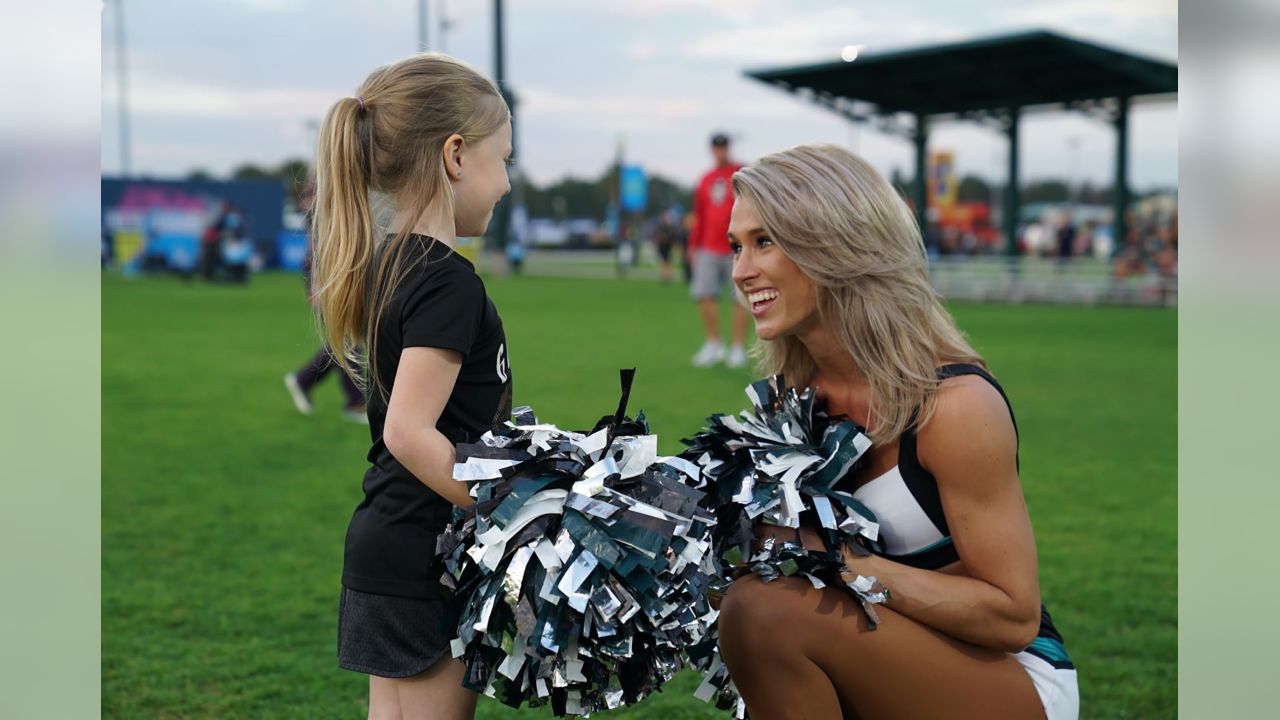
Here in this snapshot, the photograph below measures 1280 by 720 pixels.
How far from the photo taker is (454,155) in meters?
2.29

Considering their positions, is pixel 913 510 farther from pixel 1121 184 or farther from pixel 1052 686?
pixel 1121 184

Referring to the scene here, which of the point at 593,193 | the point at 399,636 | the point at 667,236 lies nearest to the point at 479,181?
the point at 399,636

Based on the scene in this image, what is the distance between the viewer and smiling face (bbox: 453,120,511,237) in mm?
2315

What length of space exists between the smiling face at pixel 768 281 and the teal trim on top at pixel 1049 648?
2.45 ft

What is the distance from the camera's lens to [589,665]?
2.12 m

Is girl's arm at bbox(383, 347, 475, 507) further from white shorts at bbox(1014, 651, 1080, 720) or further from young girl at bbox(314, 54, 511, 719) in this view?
white shorts at bbox(1014, 651, 1080, 720)

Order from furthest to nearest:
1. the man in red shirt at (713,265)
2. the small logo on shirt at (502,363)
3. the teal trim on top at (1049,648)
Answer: the man in red shirt at (713,265) → the teal trim on top at (1049,648) → the small logo on shirt at (502,363)

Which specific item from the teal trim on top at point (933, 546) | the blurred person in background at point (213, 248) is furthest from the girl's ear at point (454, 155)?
the blurred person in background at point (213, 248)

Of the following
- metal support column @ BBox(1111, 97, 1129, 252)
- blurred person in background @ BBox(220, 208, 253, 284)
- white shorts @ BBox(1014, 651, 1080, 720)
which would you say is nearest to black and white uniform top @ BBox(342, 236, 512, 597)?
white shorts @ BBox(1014, 651, 1080, 720)

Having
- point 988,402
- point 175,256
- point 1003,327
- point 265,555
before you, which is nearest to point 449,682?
point 988,402

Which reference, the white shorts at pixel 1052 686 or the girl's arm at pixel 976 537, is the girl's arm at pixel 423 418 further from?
the white shorts at pixel 1052 686

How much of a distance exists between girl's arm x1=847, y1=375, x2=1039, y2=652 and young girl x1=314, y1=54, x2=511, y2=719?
76cm

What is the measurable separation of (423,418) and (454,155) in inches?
20.0

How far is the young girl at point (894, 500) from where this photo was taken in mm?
2217
